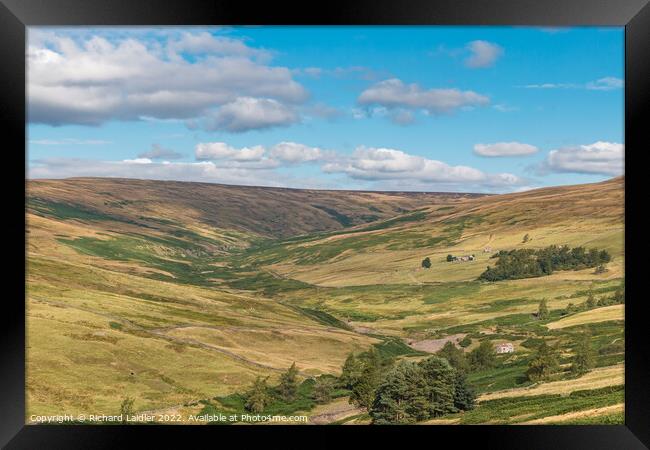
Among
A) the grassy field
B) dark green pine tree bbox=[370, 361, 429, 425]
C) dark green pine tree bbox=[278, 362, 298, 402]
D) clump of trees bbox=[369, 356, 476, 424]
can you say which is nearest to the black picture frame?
the grassy field

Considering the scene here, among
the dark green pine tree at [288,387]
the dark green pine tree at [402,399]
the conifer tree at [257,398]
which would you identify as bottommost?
the dark green pine tree at [288,387]

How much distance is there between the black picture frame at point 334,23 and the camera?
669 centimetres

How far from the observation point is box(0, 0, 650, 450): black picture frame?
6.69 metres

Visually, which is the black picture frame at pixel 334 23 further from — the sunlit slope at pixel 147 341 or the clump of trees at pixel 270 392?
the clump of trees at pixel 270 392

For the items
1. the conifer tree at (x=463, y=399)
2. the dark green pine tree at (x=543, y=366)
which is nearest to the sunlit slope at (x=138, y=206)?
the dark green pine tree at (x=543, y=366)

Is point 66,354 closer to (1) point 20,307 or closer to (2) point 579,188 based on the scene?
(1) point 20,307

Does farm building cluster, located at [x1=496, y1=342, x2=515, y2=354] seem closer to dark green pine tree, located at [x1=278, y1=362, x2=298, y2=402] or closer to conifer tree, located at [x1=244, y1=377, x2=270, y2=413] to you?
dark green pine tree, located at [x1=278, y1=362, x2=298, y2=402]

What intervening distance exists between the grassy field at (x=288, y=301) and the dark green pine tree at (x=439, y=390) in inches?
44.5

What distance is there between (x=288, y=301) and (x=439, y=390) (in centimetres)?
6418

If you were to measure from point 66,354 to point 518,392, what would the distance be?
3918 centimetres

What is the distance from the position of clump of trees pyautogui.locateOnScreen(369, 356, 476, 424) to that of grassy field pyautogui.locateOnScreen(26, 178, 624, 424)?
1357 millimetres

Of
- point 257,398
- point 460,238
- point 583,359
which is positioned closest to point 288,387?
point 257,398

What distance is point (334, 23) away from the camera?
696 cm

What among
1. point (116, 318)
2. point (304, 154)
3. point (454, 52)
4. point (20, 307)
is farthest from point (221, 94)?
point (20, 307)
